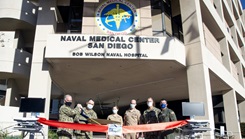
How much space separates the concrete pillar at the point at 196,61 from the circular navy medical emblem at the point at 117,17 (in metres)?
3.20

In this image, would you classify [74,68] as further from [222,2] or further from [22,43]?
[222,2]

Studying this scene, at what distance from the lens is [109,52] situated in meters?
11.4

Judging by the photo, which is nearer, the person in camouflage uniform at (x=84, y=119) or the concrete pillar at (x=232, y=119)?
the person in camouflage uniform at (x=84, y=119)

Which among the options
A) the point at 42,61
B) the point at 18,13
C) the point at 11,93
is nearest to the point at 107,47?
the point at 42,61

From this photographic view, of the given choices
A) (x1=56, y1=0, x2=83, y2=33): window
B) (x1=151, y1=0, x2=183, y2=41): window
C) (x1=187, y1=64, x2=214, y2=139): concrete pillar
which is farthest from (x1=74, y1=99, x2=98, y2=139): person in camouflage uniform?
(x1=56, y1=0, x2=83, y2=33): window

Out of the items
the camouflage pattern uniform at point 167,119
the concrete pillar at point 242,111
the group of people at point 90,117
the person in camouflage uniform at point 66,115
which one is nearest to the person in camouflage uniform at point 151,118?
the group of people at point 90,117

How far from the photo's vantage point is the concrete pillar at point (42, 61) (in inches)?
456

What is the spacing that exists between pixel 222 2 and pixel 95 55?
15974 millimetres

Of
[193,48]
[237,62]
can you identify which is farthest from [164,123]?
[237,62]

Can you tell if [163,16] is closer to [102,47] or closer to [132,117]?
[102,47]

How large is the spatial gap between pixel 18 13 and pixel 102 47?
7469mm

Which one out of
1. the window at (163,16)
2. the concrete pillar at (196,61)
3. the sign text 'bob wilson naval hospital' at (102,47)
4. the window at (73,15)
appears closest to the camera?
the sign text 'bob wilson naval hospital' at (102,47)

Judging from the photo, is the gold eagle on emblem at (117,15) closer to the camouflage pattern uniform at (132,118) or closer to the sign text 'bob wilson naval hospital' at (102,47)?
the sign text 'bob wilson naval hospital' at (102,47)

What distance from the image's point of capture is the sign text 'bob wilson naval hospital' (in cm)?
1129
